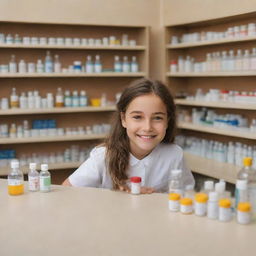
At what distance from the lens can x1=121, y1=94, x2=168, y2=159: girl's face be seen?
2.09 metres

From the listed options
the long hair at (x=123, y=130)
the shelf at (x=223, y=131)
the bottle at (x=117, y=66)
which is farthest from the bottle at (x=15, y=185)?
the bottle at (x=117, y=66)

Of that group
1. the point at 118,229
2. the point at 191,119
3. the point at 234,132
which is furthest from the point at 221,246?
the point at 191,119

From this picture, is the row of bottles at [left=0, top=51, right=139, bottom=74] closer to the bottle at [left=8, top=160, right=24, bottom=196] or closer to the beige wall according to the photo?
the beige wall

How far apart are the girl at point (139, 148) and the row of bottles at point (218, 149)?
2.02 metres

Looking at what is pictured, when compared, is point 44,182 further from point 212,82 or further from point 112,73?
point 212,82

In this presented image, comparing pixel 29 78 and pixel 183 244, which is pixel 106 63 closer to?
pixel 29 78

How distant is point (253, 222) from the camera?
1.63 m

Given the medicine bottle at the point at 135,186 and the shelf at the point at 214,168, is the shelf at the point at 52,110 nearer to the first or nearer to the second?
the shelf at the point at 214,168

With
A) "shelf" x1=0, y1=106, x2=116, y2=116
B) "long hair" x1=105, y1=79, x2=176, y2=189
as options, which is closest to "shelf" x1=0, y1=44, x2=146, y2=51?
"shelf" x1=0, y1=106, x2=116, y2=116

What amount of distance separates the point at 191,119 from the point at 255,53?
4.25ft

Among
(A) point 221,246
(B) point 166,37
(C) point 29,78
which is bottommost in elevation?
(A) point 221,246

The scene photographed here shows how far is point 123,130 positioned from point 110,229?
2.60 feet

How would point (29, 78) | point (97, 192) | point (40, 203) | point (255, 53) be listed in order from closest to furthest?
→ point (40, 203) → point (97, 192) → point (255, 53) → point (29, 78)

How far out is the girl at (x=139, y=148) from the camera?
211cm
